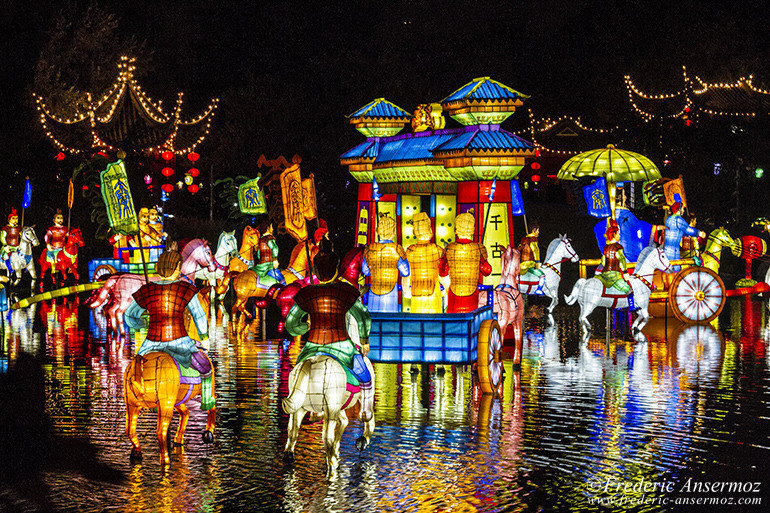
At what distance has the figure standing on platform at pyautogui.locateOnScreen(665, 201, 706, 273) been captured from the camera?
725 inches

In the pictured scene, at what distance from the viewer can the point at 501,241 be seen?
1529 cm

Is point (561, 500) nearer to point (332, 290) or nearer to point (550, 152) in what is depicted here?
point (332, 290)

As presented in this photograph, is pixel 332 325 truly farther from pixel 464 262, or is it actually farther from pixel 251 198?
pixel 251 198

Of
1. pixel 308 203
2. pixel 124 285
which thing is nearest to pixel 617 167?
pixel 308 203

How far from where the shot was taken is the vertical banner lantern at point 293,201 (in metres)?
16.5

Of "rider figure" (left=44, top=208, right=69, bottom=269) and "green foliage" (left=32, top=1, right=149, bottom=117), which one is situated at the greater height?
"green foliage" (left=32, top=1, right=149, bottom=117)

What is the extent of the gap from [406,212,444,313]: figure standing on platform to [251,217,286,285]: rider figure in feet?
18.9

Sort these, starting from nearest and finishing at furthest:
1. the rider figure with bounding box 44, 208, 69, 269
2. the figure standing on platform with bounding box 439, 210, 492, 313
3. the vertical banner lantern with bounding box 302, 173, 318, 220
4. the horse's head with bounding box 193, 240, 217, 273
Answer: the figure standing on platform with bounding box 439, 210, 492, 313, the vertical banner lantern with bounding box 302, 173, 318, 220, the horse's head with bounding box 193, 240, 217, 273, the rider figure with bounding box 44, 208, 69, 269

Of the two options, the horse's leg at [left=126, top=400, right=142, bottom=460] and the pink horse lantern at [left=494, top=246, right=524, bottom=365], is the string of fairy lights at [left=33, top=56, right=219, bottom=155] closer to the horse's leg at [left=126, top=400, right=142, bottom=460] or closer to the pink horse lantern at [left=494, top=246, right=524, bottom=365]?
the pink horse lantern at [left=494, top=246, right=524, bottom=365]

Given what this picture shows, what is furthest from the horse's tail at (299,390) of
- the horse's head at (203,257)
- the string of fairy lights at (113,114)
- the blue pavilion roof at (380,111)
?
Result: the string of fairy lights at (113,114)

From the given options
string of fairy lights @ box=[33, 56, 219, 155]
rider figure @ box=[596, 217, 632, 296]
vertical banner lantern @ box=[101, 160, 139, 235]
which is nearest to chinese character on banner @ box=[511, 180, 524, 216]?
rider figure @ box=[596, 217, 632, 296]

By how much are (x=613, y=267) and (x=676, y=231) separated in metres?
2.77

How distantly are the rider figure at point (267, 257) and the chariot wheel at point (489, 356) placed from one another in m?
7.16

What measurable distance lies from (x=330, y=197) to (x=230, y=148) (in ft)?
11.8
